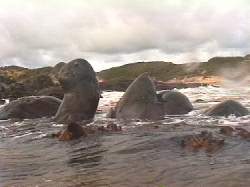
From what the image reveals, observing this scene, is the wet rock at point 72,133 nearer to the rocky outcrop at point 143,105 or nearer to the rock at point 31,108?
the rocky outcrop at point 143,105

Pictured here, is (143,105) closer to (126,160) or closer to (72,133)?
(72,133)

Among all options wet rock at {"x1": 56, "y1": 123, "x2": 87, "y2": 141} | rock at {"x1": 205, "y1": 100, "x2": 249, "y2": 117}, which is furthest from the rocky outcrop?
wet rock at {"x1": 56, "y1": 123, "x2": 87, "y2": 141}

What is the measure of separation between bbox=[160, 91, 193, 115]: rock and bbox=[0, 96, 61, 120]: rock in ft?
16.3

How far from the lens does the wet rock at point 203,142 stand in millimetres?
10664

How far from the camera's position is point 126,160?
33.3 ft

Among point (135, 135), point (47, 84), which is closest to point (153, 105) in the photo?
point (135, 135)

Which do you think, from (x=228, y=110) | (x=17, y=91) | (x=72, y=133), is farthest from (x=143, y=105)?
(x=17, y=91)

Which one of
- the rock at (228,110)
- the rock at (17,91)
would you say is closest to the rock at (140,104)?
the rock at (228,110)

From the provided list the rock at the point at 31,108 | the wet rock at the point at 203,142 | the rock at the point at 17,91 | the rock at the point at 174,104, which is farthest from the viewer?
the rock at the point at 17,91

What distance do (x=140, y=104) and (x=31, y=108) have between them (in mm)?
5775

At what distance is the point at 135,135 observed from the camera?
13203mm

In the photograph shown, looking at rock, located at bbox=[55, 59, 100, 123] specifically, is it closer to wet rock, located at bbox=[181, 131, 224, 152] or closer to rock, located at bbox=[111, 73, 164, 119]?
rock, located at bbox=[111, 73, 164, 119]

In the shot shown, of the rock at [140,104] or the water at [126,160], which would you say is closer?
the water at [126,160]

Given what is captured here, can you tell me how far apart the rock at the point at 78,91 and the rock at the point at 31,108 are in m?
2.91
